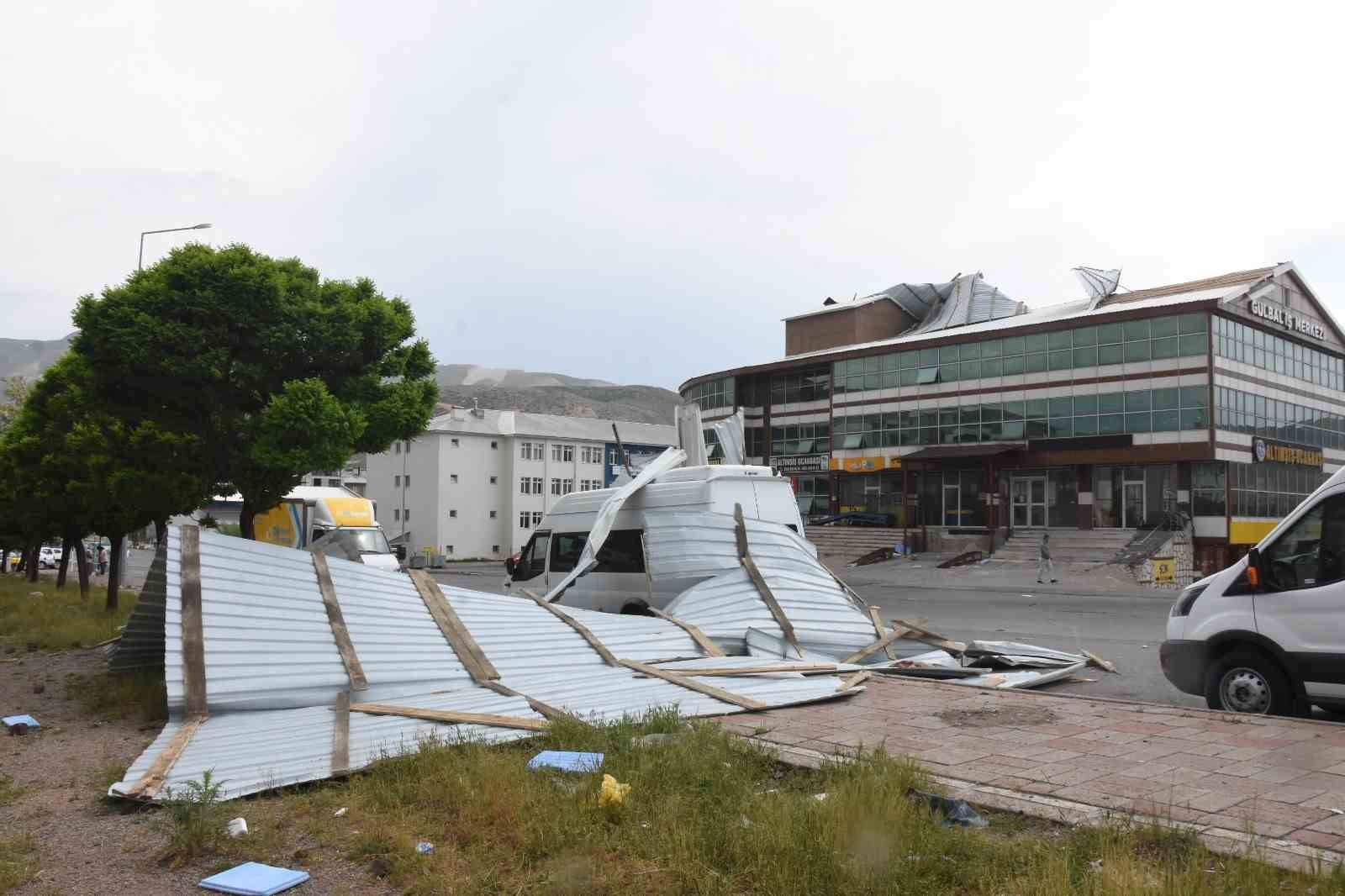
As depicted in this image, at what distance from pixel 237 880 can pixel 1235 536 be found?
137ft

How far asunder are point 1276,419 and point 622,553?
132 ft

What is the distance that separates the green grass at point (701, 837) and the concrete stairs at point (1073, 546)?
1364 inches

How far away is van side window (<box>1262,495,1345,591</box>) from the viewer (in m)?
7.25

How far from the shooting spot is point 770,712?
773 cm

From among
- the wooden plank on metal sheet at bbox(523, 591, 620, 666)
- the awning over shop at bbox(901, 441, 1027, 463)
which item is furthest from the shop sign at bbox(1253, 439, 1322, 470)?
the wooden plank on metal sheet at bbox(523, 591, 620, 666)

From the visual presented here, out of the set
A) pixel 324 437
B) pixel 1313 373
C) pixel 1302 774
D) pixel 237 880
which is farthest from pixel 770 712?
pixel 1313 373

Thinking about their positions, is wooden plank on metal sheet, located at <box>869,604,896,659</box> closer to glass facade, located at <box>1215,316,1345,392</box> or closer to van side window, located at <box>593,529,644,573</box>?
van side window, located at <box>593,529,644,573</box>

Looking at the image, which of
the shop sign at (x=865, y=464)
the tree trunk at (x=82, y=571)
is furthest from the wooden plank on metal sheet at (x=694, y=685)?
the shop sign at (x=865, y=464)

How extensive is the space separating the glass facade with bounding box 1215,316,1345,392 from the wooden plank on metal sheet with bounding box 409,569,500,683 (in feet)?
124

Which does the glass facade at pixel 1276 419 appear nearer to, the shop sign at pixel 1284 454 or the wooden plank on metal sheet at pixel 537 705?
the shop sign at pixel 1284 454

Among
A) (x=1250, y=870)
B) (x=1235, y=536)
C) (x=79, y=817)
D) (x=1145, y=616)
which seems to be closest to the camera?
(x=1250, y=870)

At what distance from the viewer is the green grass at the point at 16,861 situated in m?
4.45

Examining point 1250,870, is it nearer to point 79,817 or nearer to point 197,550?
point 79,817

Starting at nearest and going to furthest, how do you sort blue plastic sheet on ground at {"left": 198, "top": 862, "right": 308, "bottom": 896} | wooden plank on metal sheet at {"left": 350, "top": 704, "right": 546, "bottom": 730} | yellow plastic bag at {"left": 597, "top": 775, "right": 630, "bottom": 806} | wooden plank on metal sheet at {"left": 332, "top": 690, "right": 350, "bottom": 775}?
blue plastic sheet on ground at {"left": 198, "top": 862, "right": 308, "bottom": 896} → yellow plastic bag at {"left": 597, "top": 775, "right": 630, "bottom": 806} → wooden plank on metal sheet at {"left": 332, "top": 690, "right": 350, "bottom": 775} → wooden plank on metal sheet at {"left": 350, "top": 704, "right": 546, "bottom": 730}
